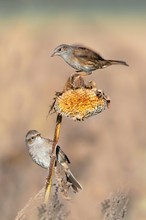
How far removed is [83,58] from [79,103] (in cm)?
23

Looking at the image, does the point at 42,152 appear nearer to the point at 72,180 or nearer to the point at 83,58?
the point at 72,180

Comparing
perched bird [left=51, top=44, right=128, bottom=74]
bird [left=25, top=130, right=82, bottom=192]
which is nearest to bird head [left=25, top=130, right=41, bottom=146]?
bird [left=25, top=130, right=82, bottom=192]

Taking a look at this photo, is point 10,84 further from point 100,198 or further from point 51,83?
point 100,198

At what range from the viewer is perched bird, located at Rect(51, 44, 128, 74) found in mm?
1223

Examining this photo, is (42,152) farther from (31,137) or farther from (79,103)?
(79,103)

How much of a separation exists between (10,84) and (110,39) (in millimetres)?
273

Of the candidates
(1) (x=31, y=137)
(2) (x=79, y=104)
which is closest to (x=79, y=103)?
(2) (x=79, y=104)

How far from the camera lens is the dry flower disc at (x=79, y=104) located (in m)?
0.99

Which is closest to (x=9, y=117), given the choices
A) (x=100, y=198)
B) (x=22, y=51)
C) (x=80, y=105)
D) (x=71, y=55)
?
(x=22, y=51)

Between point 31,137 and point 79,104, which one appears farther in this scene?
point 31,137

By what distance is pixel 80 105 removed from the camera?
3.28 feet

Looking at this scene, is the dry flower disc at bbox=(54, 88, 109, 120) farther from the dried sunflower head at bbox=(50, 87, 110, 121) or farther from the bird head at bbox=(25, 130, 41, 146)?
the bird head at bbox=(25, 130, 41, 146)

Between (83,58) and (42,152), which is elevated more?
(83,58)

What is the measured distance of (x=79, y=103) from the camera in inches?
39.4
